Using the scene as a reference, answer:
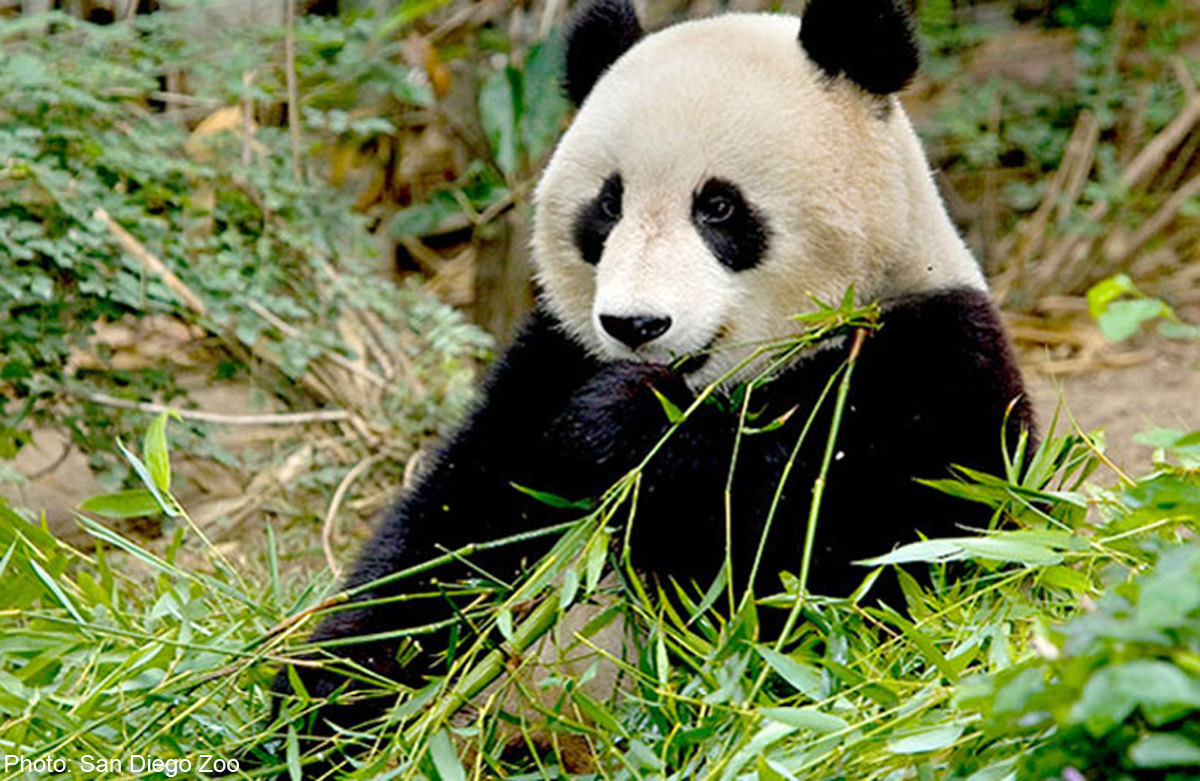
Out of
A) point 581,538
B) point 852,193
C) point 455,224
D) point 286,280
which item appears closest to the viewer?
point 581,538

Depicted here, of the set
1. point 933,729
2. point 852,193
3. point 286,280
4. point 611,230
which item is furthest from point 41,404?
point 933,729

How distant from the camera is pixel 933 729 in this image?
6.51ft

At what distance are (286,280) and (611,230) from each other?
2.12 meters

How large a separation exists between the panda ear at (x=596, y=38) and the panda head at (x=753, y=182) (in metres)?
0.13

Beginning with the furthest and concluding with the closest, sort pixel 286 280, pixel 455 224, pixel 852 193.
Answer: pixel 455 224 < pixel 286 280 < pixel 852 193

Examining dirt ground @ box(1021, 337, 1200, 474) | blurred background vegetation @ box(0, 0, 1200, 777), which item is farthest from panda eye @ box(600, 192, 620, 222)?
dirt ground @ box(1021, 337, 1200, 474)

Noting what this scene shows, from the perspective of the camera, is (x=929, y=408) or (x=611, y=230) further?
(x=611, y=230)

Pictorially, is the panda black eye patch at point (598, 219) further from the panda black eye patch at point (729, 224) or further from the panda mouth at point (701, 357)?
the panda mouth at point (701, 357)

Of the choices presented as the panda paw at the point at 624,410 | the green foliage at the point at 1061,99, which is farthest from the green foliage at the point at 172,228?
the green foliage at the point at 1061,99

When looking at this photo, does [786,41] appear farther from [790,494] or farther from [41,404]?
[41,404]

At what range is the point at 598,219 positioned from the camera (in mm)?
3072

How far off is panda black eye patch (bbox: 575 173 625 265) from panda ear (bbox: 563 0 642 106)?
371mm

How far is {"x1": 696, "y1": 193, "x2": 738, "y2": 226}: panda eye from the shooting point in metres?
2.96

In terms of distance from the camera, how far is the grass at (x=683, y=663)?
2033 mm
